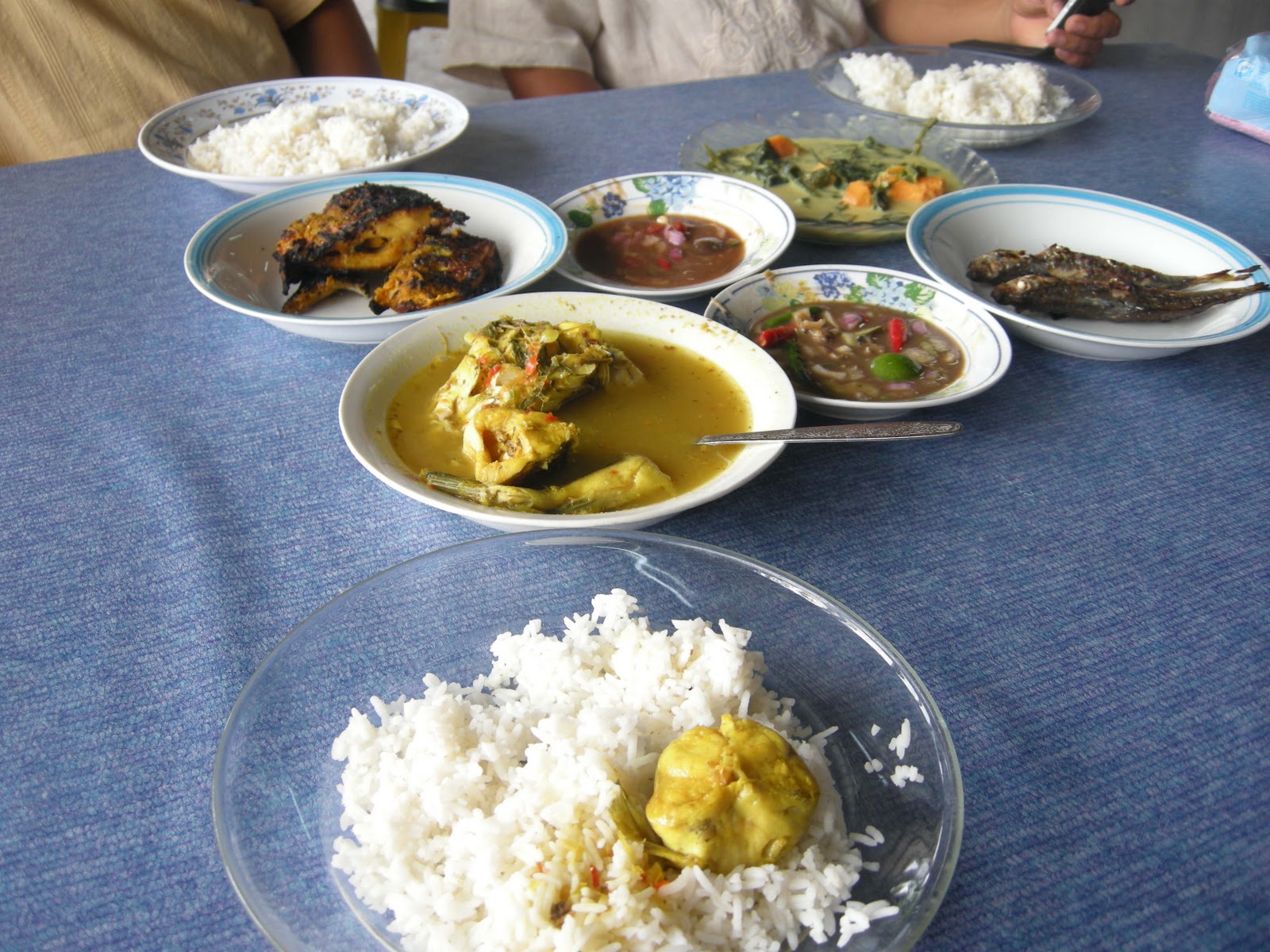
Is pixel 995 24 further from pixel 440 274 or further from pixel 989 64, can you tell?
pixel 440 274

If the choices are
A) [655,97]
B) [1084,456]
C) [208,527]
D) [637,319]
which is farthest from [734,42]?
[208,527]

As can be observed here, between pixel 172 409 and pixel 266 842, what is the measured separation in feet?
3.02

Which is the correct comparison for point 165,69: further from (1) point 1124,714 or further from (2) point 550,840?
(1) point 1124,714

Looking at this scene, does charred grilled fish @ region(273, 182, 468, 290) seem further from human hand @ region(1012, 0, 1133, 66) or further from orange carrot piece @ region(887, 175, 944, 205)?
human hand @ region(1012, 0, 1133, 66)

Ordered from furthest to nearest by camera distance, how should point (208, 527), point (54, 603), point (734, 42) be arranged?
point (734, 42) → point (208, 527) → point (54, 603)

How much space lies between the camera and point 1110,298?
4.85 feet

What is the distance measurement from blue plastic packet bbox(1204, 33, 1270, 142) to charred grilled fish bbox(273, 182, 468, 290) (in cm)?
220

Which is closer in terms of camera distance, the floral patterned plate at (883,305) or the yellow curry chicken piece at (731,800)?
the yellow curry chicken piece at (731,800)

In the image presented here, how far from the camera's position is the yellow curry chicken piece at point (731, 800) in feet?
2.30

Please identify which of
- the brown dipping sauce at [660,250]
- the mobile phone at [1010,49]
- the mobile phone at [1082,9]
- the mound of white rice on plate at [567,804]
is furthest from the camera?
the mobile phone at [1010,49]

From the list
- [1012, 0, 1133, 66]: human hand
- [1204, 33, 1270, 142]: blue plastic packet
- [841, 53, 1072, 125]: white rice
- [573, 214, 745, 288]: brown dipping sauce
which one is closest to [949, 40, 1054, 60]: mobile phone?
[1012, 0, 1133, 66]: human hand

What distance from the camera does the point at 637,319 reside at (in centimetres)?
144

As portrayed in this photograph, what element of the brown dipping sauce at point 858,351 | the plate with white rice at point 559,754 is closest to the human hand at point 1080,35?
the brown dipping sauce at point 858,351

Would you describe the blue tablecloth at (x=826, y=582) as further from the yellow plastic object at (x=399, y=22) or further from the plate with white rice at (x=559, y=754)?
the yellow plastic object at (x=399, y=22)
